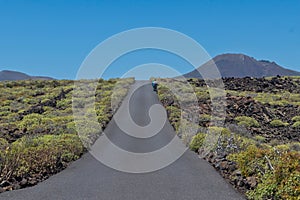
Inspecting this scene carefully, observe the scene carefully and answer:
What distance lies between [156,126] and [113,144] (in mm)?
6570

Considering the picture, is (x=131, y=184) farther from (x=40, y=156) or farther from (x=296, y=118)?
(x=296, y=118)

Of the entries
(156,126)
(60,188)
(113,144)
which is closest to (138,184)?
(60,188)

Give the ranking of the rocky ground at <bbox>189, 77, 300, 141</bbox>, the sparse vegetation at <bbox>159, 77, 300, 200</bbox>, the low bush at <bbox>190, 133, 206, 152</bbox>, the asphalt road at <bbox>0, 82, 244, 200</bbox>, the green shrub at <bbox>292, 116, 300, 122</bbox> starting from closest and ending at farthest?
the sparse vegetation at <bbox>159, 77, 300, 200</bbox>, the asphalt road at <bbox>0, 82, 244, 200</bbox>, the low bush at <bbox>190, 133, 206, 152</bbox>, the rocky ground at <bbox>189, 77, 300, 141</bbox>, the green shrub at <bbox>292, 116, 300, 122</bbox>

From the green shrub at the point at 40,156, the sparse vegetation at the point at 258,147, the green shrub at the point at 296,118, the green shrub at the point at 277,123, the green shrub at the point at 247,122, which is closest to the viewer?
the sparse vegetation at the point at 258,147

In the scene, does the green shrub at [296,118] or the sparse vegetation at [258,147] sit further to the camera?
the green shrub at [296,118]

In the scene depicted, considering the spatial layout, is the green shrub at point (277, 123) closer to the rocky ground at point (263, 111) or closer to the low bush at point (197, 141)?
the rocky ground at point (263, 111)

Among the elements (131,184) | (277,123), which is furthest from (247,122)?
(131,184)

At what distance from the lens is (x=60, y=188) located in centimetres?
1098

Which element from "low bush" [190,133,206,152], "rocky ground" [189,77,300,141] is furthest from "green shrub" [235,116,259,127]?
"low bush" [190,133,206,152]

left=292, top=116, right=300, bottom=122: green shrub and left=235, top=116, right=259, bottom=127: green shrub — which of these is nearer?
left=235, top=116, right=259, bottom=127: green shrub

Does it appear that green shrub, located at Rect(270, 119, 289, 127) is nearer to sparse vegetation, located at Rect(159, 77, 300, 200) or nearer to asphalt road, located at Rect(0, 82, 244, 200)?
sparse vegetation, located at Rect(159, 77, 300, 200)

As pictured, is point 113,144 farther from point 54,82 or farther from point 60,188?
point 54,82

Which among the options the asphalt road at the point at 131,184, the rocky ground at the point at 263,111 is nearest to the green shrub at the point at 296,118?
the rocky ground at the point at 263,111

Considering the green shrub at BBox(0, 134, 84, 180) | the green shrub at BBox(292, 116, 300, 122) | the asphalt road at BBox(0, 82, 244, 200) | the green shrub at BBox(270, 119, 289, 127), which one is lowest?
the asphalt road at BBox(0, 82, 244, 200)
